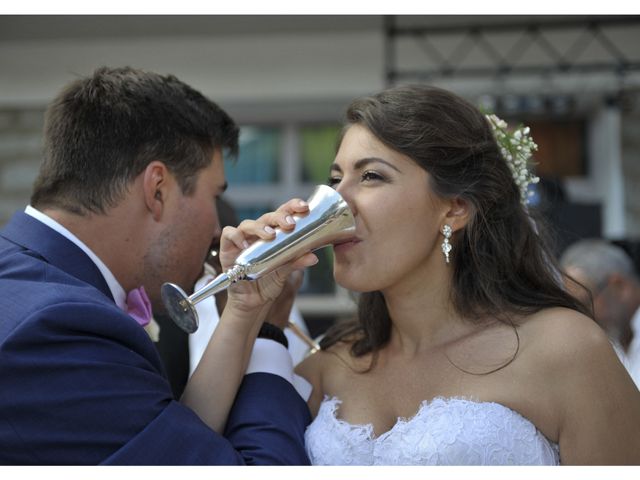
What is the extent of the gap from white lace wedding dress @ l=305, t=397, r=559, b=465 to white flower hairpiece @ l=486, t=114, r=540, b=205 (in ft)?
2.72

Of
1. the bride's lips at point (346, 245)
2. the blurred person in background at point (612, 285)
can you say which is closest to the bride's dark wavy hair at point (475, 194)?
the bride's lips at point (346, 245)

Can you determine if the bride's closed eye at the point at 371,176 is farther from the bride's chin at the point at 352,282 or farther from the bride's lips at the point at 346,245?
the bride's chin at the point at 352,282

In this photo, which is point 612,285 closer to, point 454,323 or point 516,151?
point 516,151

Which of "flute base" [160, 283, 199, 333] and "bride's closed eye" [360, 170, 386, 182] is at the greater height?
"bride's closed eye" [360, 170, 386, 182]

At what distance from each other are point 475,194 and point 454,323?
431 mm

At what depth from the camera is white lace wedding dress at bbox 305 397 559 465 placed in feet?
8.23

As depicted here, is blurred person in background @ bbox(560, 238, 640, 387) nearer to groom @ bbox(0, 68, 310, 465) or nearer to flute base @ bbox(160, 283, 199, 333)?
groom @ bbox(0, 68, 310, 465)

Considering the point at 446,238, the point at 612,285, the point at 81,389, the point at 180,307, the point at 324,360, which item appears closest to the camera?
the point at 81,389

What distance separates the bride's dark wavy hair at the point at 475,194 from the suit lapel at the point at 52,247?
977 mm

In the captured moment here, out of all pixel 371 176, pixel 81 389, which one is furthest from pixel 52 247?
pixel 371 176

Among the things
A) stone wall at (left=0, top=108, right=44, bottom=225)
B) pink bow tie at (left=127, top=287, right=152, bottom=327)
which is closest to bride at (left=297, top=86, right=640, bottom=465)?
pink bow tie at (left=127, top=287, right=152, bottom=327)

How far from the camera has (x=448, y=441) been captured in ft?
8.39

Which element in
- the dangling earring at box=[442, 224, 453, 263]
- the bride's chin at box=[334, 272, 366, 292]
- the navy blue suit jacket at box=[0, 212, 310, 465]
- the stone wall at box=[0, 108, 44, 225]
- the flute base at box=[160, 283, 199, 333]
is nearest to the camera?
the navy blue suit jacket at box=[0, 212, 310, 465]

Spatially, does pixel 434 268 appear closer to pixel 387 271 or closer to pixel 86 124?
pixel 387 271
